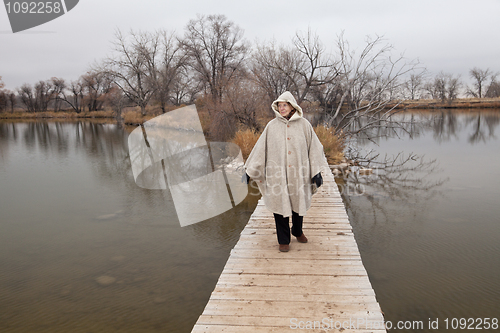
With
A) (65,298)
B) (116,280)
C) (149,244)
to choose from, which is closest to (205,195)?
(149,244)

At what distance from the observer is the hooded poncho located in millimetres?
3287

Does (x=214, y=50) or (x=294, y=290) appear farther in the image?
(x=214, y=50)

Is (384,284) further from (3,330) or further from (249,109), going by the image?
(249,109)

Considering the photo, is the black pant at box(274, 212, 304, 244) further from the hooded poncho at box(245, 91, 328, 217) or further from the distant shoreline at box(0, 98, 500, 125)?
the distant shoreline at box(0, 98, 500, 125)

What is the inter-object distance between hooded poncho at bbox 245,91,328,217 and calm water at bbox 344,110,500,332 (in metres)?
1.63

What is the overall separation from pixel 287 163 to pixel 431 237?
3.61 m

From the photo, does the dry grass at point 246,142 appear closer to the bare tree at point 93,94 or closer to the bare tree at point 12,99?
the bare tree at point 93,94

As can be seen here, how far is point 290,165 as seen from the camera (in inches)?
130

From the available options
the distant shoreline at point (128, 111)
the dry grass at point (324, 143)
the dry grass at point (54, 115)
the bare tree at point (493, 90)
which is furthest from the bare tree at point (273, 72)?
the bare tree at point (493, 90)

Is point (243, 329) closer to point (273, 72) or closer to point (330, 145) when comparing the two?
point (330, 145)

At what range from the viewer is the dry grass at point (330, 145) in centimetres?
1095

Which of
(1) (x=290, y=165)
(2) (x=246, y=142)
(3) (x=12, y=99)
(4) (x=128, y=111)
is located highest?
(3) (x=12, y=99)

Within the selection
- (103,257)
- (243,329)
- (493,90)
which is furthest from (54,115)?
(493,90)

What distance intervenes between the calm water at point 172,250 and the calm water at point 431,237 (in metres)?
0.02
